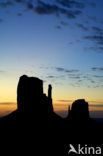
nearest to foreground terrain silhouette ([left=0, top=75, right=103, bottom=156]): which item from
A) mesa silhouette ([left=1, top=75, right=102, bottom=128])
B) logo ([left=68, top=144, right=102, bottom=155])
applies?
mesa silhouette ([left=1, top=75, right=102, bottom=128])

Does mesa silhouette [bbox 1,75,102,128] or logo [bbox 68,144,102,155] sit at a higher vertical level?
mesa silhouette [bbox 1,75,102,128]

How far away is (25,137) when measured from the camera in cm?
4509

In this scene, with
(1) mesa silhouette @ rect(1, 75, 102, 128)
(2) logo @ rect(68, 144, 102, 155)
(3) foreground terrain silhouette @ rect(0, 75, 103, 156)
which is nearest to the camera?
(2) logo @ rect(68, 144, 102, 155)

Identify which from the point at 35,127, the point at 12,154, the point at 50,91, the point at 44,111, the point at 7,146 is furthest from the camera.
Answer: the point at 50,91

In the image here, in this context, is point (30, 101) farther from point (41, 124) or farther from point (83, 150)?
point (83, 150)

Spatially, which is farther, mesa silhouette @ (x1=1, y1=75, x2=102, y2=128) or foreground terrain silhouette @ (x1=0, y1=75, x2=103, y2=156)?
mesa silhouette @ (x1=1, y1=75, x2=102, y2=128)

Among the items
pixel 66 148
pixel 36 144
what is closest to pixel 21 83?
pixel 36 144

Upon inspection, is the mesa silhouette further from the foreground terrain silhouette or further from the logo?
the logo

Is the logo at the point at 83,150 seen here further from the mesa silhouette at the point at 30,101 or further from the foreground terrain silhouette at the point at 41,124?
the mesa silhouette at the point at 30,101

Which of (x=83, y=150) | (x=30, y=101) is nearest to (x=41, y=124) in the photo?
(x=30, y=101)

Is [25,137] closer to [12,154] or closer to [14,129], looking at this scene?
[14,129]

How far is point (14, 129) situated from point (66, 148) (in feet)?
53.7

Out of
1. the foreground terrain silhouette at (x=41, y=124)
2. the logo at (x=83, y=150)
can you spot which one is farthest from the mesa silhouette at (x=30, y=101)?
the logo at (x=83, y=150)

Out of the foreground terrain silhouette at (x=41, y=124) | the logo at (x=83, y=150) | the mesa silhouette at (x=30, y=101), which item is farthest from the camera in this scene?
the mesa silhouette at (x=30, y=101)
